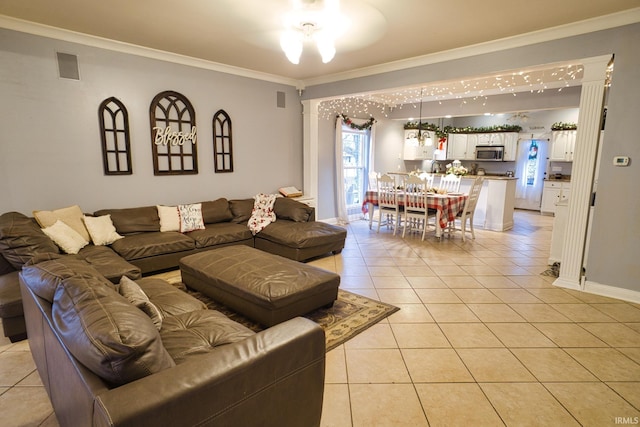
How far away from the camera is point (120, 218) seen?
4043 mm

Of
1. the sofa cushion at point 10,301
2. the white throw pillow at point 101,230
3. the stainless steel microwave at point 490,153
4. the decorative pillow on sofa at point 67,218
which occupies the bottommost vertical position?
the sofa cushion at point 10,301

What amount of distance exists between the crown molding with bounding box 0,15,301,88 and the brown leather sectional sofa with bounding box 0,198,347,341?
1897 millimetres

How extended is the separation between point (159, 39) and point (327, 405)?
4.13 m

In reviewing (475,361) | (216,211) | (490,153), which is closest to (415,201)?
(216,211)

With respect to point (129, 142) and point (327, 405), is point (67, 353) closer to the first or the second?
point (327, 405)

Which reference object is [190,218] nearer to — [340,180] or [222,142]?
[222,142]

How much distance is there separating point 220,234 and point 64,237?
161 cm

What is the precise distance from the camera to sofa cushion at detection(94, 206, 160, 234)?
4.02 metres

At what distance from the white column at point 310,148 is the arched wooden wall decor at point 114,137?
9.60 feet

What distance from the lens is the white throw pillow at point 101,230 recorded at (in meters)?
3.69

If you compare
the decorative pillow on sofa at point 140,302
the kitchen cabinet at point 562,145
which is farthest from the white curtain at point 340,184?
the decorative pillow on sofa at point 140,302

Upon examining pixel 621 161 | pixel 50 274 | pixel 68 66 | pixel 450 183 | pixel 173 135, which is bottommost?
pixel 50 274

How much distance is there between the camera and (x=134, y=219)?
414 cm

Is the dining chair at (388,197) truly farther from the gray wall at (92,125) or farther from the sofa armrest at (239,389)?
the sofa armrest at (239,389)
